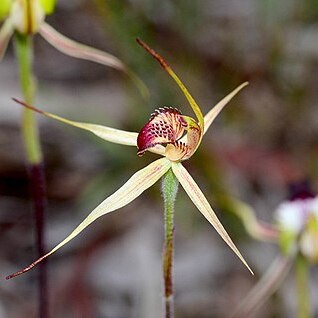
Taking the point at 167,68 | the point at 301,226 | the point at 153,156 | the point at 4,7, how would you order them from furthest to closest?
the point at 153,156 < the point at 301,226 < the point at 4,7 < the point at 167,68

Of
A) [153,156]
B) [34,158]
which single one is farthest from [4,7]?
[153,156]

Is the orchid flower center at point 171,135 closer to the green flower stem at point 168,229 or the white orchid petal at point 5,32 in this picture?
the green flower stem at point 168,229

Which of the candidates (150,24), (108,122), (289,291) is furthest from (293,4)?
(289,291)

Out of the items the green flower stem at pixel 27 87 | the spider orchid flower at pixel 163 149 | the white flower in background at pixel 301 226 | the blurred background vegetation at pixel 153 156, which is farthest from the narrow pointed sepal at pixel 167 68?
the blurred background vegetation at pixel 153 156

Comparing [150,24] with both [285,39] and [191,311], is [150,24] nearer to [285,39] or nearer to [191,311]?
[285,39]

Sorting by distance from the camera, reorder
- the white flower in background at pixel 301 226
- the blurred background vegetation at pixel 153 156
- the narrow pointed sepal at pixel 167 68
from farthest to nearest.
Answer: the blurred background vegetation at pixel 153 156, the white flower in background at pixel 301 226, the narrow pointed sepal at pixel 167 68

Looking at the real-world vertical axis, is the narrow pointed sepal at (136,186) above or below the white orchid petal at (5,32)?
below

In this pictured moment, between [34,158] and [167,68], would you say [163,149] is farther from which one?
[34,158]

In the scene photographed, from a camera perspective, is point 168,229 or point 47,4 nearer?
point 168,229
